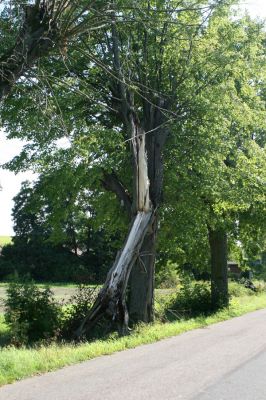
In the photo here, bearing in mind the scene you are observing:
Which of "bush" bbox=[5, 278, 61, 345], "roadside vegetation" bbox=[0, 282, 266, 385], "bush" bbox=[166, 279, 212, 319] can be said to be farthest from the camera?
"bush" bbox=[166, 279, 212, 319]

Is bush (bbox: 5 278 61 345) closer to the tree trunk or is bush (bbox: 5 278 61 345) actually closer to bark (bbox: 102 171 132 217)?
the tree trunk

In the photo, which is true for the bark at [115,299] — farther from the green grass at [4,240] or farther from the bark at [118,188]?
the green grass at [4,240]

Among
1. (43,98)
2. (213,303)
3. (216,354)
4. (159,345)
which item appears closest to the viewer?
(43,98)

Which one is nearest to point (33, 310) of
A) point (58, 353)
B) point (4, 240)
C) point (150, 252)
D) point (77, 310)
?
point (77, 310)

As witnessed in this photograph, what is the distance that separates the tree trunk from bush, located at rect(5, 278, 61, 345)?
2523 mm

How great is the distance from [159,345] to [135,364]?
263 cm

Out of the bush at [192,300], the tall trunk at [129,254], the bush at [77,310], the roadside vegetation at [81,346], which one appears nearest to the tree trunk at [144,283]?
the roadside vegetation at [81,346]

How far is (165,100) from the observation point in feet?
55.3

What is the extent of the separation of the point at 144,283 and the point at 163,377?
28.0ft

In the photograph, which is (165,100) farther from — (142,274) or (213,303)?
(213,303)

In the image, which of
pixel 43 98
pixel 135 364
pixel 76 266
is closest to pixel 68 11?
pixel 43 98

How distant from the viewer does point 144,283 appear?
53.2ft

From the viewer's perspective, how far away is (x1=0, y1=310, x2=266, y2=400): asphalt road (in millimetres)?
6621

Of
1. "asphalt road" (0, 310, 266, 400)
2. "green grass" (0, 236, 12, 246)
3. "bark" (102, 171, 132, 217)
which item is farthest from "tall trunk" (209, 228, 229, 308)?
"green grass" (0, 236, 12, 246)
